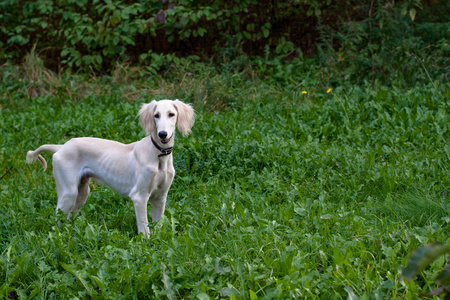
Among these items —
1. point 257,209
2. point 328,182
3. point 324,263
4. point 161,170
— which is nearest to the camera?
point 324,263

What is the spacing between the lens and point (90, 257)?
337cm

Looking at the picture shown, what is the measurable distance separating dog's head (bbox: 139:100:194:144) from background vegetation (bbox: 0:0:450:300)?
2.27ft

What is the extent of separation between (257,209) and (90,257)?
1.41 metres

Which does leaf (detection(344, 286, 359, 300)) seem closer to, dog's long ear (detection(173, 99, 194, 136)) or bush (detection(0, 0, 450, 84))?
dog's long ear (detection(173, 99, 194, 136))

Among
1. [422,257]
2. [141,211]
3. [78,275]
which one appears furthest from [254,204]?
[422,257]

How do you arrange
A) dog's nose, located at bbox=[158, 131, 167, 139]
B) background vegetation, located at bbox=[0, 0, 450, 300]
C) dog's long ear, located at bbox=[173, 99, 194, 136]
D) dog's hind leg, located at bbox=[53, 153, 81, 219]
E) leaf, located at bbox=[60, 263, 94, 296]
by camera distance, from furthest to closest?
1. dog's hind leg, located at bbox=[53, 153, 81, 219]
2. dog's long ear, located at bbox=[173, 99, 194, 136]
3. dog's nose, located at bbox=[158, 131, 167, 139]
4. background vegetation, located at bbox=[0, 0, 450, 300]
5. leaf, located at bbox=[60, 263, 94, 296]

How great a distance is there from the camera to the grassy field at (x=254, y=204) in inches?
114

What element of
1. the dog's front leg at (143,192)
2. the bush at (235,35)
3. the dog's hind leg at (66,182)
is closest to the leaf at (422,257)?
the dog's front leg at (143,192)

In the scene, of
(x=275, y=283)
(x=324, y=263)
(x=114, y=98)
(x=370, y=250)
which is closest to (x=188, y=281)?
(x=275, y=283)

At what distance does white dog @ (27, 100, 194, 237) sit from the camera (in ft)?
11.9

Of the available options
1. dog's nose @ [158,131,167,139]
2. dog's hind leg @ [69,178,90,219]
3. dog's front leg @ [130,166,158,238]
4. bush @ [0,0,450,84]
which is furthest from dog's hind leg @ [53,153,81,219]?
bush @ [0,0,450,84]

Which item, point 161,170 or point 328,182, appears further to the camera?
point 328,182

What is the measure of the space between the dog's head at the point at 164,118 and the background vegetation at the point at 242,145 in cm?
69

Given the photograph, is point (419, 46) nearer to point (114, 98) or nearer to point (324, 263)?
point (114, 98)
